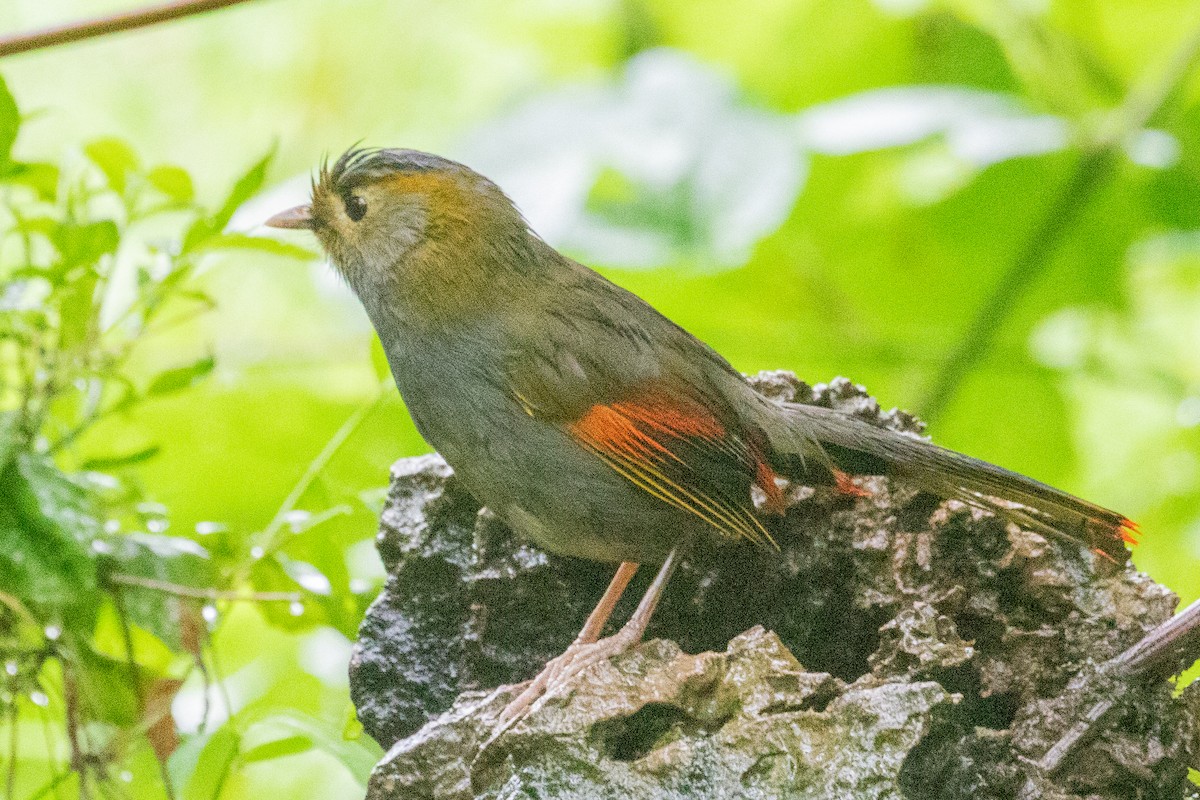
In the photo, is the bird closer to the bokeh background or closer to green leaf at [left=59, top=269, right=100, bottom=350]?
the bokeh background

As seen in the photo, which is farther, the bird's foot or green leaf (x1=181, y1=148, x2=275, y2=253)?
green leaf (x1=181, y1=148, x2=275, y2=253)

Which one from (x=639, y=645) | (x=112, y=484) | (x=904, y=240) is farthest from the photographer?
(x=904, y=240)

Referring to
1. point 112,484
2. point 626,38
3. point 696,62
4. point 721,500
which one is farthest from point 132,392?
point 626,38

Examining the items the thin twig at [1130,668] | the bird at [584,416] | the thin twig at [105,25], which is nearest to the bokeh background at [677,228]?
the bird at [584,416]

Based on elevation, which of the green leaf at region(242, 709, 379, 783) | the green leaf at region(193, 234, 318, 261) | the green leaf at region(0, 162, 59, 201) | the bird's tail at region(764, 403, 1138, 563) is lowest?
the green leaf at region(242, 709, 379, 783)

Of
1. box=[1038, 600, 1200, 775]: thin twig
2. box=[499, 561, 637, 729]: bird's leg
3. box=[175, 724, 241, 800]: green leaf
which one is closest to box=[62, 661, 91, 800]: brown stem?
box=[175, 724, 241, 800]: green leaf

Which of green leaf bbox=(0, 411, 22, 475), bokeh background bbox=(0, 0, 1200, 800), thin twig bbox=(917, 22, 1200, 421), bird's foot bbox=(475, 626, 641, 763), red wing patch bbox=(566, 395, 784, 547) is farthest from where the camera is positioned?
thin twig bbox=(917, 22, 1200, 421)

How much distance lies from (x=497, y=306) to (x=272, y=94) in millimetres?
3513

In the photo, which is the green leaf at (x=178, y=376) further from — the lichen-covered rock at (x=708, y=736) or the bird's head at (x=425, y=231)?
the lichen-covered rock at (x=708, y=736)

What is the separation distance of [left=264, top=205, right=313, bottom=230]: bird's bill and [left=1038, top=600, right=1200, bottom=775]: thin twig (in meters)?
1.56

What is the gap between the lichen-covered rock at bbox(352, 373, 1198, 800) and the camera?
5.13ft

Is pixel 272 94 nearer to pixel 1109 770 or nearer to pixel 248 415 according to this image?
pixel 248 415

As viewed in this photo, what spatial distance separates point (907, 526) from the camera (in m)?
2.00

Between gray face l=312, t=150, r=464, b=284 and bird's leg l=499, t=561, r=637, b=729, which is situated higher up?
gray face l=312, t=150, r=464, b=284
